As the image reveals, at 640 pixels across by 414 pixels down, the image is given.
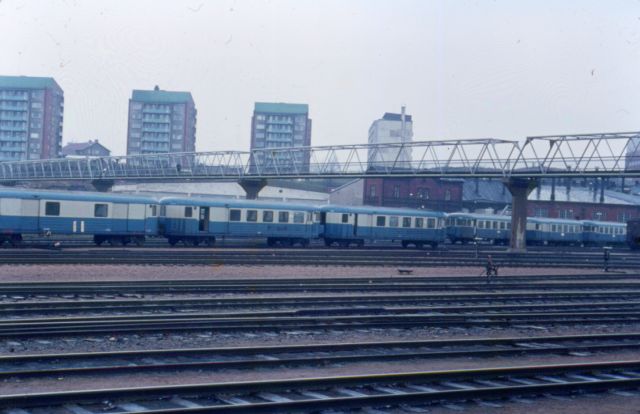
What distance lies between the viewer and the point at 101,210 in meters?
37.8

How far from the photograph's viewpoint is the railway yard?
9891 millimetres

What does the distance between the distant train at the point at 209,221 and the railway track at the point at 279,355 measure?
25.0m

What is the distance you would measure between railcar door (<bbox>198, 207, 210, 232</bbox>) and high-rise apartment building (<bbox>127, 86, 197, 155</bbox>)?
9379 centimetres

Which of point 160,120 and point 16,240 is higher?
point 160,120

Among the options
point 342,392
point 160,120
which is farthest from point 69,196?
point 160,120

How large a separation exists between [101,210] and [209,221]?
267 inches

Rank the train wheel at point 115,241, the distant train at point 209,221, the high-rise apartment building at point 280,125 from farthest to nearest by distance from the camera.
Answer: the high-rise apartment building at point 280,125, the train wheel at point 115,241, the distant train at point 209,221

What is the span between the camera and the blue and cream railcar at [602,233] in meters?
70.5

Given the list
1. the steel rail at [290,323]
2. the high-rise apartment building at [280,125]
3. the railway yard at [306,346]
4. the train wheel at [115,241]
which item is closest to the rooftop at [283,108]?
the high-rise apartment building at [280,125]

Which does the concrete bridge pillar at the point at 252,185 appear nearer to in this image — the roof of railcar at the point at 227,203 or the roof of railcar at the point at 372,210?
the roof of railcar at the point at 372,210

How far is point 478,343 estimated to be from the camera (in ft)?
47.9

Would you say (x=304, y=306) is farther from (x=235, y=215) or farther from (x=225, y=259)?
(x=235, y=215)

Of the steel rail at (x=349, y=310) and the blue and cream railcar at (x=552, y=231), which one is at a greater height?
the blue and cream railcar at (x=552, y=231)

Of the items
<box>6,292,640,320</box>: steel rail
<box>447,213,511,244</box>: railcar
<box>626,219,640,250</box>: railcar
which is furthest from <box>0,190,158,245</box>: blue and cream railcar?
<box>626,219,640,250</box>: railcar
